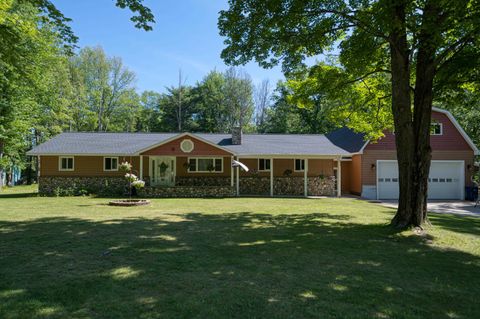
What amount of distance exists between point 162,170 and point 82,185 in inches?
197

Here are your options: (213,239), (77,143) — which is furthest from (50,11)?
(77,143)

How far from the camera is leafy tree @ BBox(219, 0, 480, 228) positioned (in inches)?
362

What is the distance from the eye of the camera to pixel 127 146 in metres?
23.8

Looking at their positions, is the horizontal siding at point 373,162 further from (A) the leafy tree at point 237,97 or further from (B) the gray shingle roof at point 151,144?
(A) the leafy tree at point 237,97

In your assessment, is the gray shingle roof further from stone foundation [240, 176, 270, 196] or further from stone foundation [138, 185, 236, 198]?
stone foundation [138, 185, 236, 198]

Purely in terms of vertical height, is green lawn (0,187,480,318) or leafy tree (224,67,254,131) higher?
leafy tree (224,67,254,131)

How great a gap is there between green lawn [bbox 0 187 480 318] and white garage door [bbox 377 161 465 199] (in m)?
12.4

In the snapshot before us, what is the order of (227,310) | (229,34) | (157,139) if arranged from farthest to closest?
(157,139), (229,34), (227,310)

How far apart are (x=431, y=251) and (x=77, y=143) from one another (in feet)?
74.3

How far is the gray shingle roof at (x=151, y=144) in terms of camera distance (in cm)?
2253

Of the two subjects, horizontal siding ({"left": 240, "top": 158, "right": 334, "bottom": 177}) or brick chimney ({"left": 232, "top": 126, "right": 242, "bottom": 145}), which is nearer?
horizontal siding ({"left": 240, "top": 158, "right": 334, "bottom": 177})

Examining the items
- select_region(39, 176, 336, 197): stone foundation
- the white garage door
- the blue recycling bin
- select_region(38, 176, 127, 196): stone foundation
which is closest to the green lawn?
select_region(39, 176, 336, 197): stone foundation

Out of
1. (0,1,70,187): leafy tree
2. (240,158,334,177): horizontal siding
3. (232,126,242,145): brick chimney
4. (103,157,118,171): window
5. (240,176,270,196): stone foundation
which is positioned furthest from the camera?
(232,126,242,145): brick chimney

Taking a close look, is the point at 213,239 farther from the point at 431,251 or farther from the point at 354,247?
Result: the point at 431,251
